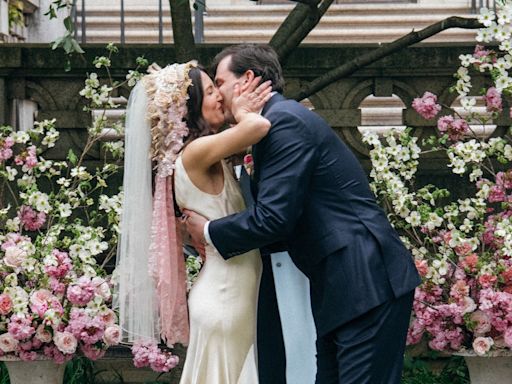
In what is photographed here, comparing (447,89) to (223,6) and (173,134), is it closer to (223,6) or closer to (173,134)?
(173,134)

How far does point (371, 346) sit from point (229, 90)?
124 centimetres

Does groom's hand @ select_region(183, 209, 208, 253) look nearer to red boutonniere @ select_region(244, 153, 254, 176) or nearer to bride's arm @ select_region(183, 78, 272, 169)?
bride's arm @ select_region(183, 78, 272, 169)

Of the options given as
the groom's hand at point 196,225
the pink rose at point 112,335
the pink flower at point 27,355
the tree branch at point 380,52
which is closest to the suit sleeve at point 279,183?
the groom's hand at point 196,225

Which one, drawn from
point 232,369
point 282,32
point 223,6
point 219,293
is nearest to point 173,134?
point 219,293

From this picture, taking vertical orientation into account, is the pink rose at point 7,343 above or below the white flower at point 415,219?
below

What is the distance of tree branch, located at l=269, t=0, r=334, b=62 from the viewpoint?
6.76m

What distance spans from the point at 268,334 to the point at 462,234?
56.9 inches

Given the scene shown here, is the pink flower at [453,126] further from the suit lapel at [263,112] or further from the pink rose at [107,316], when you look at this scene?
the pink rose at [107,316]

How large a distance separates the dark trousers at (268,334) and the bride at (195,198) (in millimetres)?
68

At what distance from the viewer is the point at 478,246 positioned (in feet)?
22.3

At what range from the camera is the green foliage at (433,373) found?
289 inches

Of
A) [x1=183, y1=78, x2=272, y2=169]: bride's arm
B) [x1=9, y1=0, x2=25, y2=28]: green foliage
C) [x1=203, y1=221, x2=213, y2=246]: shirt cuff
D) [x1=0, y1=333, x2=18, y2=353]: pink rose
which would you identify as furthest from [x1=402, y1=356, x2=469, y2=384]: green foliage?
[x1=9, y1=0, x2=25, y2=28]: green foliage

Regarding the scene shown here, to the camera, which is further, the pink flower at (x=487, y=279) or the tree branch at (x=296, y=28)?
the tree branch at (x=296, y=28)

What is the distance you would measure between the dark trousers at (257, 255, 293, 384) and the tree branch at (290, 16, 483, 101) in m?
1.70
